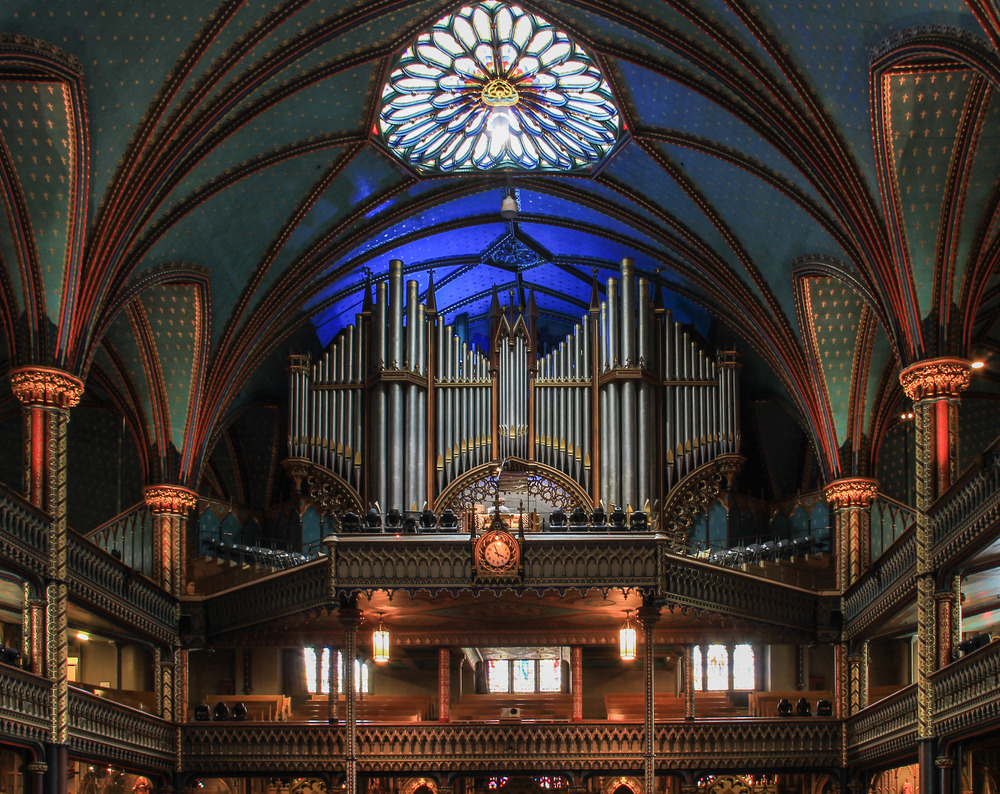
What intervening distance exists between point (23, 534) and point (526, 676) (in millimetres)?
16196

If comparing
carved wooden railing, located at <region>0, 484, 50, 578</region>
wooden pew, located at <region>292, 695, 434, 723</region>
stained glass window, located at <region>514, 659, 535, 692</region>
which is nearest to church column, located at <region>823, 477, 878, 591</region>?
stained glass window, located at <region>514, 659, 535, 692</region>

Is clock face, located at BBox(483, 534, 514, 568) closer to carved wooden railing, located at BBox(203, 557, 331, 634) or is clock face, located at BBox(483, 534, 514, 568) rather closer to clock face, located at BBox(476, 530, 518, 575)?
clock face, located at BBox(476, 530, 518, 575)

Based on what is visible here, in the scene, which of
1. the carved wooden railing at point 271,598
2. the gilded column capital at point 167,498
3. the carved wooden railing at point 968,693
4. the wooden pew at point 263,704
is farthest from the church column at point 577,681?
the carved wooden railing at point 968,693

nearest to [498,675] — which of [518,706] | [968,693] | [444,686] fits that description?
[518,706]

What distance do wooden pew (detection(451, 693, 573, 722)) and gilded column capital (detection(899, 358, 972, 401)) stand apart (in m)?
11.9

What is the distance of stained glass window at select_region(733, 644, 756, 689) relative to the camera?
34.3m

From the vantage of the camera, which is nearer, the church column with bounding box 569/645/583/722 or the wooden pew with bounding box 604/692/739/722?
Answer: the church column with bounding box 569/645/583/722

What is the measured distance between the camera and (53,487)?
926 inches

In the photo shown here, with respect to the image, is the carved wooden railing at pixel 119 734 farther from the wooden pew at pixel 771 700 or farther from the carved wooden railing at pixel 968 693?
the carved wooden railing at pixel 968 693

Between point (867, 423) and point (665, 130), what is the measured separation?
7.11 metres

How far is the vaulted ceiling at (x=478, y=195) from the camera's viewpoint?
869 inches

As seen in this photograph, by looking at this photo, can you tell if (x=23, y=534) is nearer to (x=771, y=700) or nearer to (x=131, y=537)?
(x=131, y=537)

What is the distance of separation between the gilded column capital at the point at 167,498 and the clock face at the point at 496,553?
23.4 ft

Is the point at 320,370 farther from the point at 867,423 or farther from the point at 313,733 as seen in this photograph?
the point at 867,423
